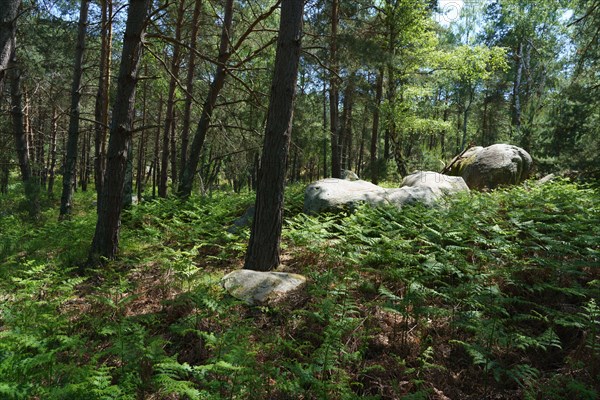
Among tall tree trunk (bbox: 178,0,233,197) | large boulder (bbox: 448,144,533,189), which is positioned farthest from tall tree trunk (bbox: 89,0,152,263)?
large boulder (bbox: 448,144,533,189)

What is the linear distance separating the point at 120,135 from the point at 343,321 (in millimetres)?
4255

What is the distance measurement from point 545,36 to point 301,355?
2996 cm

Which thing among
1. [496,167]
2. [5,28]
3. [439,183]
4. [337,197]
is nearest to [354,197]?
[337,197]

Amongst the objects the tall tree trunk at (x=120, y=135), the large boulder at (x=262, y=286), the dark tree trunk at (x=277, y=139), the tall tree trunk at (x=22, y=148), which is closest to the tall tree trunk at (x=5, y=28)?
the tall tree trunk at (x=120, y=135)

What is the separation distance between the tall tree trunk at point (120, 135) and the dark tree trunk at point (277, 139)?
2.02 m

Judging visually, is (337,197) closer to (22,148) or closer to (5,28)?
(5,28)

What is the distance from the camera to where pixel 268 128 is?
477 centimetres

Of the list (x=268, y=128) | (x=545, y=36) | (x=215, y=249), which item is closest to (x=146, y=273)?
(x=215, y=249)

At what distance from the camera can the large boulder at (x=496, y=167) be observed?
10.8m

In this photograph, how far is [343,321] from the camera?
11.0 ft

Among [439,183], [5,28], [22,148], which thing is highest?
[5,28]

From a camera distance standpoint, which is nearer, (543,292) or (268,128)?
(543,292)

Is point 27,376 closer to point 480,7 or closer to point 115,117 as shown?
point 115,117

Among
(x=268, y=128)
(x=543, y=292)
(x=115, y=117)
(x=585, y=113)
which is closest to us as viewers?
(x=543, y=292)
